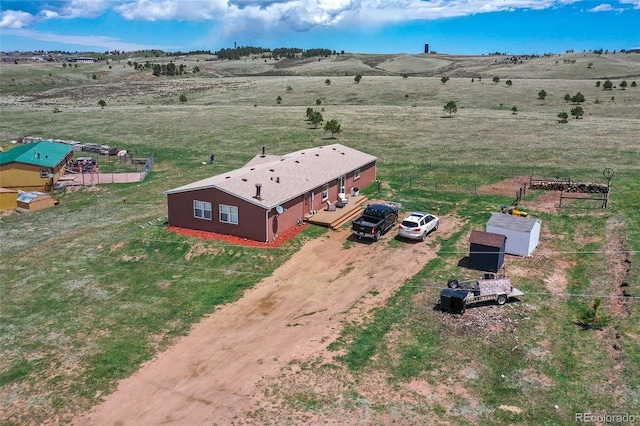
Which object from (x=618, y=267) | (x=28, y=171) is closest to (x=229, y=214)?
(x=618, y=267)

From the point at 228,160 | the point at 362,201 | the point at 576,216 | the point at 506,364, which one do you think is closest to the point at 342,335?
the point at 506,364

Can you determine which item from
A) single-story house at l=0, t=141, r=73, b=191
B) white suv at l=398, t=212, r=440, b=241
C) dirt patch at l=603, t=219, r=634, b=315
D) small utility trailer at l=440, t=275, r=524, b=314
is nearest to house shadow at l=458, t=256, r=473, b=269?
white suv at l=398, t=212, r=440, b=241

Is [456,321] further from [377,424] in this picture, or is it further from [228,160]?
[228,160]

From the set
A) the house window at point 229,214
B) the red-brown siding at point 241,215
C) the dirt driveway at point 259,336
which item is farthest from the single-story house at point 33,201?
the dirt driveway at point 259,336

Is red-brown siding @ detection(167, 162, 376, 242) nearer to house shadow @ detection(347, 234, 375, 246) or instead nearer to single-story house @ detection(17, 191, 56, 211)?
house shadow @ detection(347, 234, 375, 246)

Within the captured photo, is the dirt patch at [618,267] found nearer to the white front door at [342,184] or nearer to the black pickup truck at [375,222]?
the black pickup truck at [375,222]

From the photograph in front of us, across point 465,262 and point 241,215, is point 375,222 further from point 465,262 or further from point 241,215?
point 241,215
